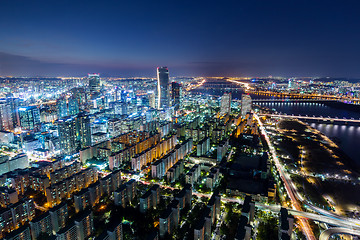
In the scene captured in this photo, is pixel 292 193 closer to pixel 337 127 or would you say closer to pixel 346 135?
pixel 346 135

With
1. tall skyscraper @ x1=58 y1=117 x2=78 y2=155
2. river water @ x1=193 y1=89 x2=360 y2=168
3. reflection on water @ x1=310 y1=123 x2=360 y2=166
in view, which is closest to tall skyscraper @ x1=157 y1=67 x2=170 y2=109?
tall skyscraper @ x1=58 y1=117 x2=78 y2=155

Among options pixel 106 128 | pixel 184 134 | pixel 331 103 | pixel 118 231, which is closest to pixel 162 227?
pixel 118 231

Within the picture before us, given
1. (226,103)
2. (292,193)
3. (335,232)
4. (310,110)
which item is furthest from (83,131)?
(310,110)

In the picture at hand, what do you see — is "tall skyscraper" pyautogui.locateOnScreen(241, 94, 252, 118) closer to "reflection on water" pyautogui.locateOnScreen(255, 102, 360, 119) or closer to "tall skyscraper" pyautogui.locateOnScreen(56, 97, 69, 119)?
"reflection on water" pyautogui.locateOnScreen(255, 102, 360, 119)

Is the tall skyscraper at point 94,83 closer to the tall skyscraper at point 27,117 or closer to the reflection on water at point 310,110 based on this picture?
the tall skyscraper at point 27,117

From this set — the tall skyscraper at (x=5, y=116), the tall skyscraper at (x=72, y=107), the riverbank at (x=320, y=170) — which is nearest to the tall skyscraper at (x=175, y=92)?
the tall skyscraper at (x=72, y=107)

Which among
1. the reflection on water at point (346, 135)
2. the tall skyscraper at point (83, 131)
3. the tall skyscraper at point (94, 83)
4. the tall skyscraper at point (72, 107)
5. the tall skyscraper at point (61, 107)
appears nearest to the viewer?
the tall skyscraper at point (83, 131)

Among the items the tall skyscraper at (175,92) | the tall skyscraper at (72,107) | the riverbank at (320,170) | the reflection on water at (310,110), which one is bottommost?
the riverbank at (320,170)
